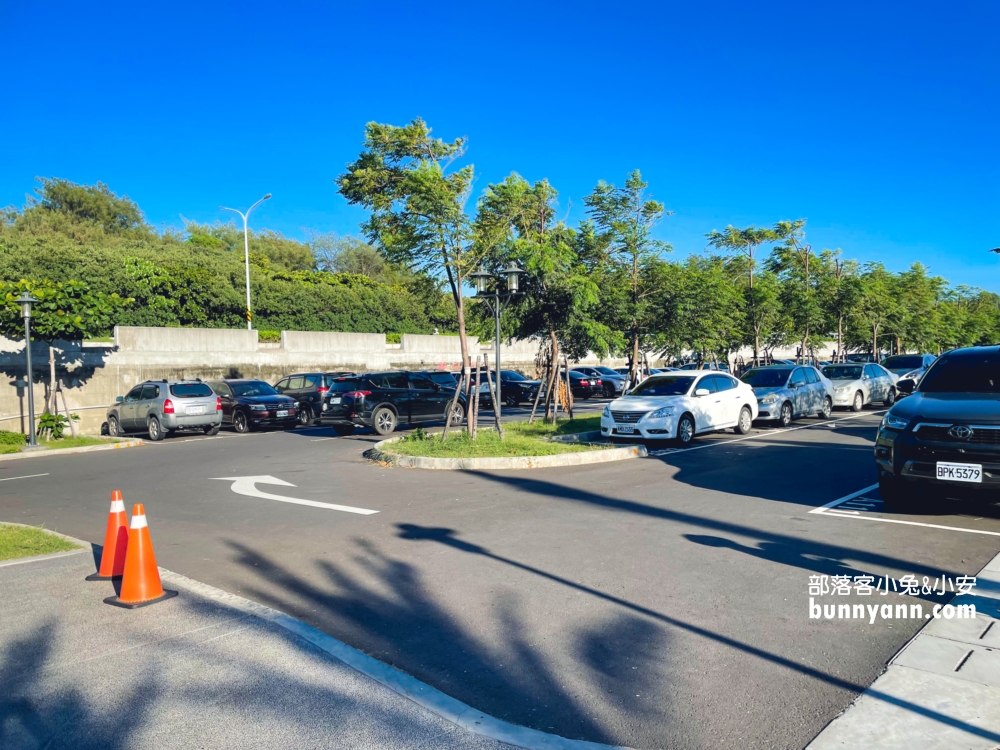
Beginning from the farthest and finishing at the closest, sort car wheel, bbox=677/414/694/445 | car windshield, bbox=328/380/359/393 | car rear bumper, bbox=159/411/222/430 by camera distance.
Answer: car rear bumper, bbox=159/411/222/430, car windshield, bbox=328/380/359/393, car wheel, bbox=677/414/694/445

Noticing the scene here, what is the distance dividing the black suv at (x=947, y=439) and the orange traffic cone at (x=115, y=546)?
7.55 metres

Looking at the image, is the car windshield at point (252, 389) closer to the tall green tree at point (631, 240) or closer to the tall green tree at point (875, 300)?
the tall green tree at point (631, 240)

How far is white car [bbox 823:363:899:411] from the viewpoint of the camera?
22.6 m

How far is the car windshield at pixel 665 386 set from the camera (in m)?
15.7

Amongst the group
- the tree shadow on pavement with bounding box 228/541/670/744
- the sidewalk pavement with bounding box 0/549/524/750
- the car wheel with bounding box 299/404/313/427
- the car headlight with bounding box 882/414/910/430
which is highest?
the car headlight with bounding box 882/414/910/430

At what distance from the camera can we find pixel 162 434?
2011 cm

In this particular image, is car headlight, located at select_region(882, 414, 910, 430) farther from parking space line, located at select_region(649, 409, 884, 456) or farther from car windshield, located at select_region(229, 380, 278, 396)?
car windshield, located at select_region(229, 380, 278, 396)

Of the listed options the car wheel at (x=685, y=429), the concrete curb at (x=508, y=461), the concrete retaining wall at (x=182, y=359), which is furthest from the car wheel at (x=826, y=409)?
the concrete curb at (x=508, y=461)

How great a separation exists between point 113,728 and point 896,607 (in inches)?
198

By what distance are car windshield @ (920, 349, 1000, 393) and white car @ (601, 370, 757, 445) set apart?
6.19 metres

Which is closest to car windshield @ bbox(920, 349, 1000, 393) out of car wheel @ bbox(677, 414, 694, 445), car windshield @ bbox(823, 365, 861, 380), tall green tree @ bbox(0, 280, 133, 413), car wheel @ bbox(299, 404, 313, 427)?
car wheel @ bbox(677, 414, 694, 445)

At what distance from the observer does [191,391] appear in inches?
816

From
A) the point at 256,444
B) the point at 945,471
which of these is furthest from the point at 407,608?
the point at 256,444

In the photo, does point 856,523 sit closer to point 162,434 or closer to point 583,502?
point 583,502
